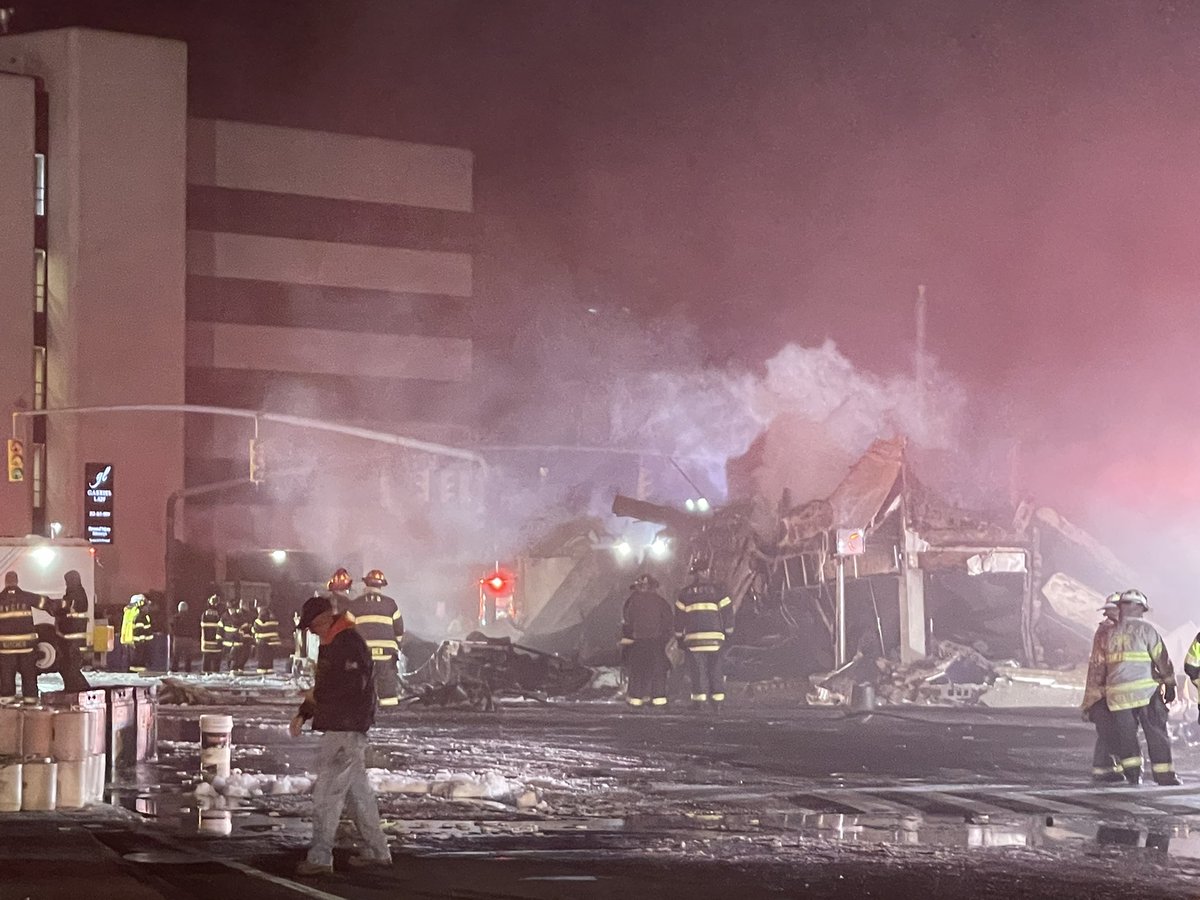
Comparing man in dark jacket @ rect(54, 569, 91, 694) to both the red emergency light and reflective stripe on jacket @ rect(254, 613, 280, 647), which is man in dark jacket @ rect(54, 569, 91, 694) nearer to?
reflective stripe on jacket @ rect(254, 613, 280, 647)

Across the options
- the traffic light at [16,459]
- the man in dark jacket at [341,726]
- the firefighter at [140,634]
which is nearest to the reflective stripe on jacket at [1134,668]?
the man in dark jacket at [341,726]

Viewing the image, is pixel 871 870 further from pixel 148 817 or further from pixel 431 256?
pixel 431 256

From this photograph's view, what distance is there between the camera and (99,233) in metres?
54.2

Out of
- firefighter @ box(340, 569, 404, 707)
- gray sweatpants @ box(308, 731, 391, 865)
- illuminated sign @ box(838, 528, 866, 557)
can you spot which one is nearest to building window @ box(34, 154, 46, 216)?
illuminated sign @ box(838, 528, 866, 557)

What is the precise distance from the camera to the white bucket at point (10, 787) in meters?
10.7

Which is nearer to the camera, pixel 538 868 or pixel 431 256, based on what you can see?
pixel 538 868

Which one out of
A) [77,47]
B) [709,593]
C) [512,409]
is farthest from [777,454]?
[77,47]

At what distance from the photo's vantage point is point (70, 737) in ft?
36.8

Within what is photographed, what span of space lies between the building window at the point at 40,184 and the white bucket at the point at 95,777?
4649 centimetres

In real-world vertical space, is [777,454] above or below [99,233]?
below

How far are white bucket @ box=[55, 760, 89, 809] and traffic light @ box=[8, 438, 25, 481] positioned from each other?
23.5 meters

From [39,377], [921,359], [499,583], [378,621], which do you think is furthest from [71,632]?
[39,377]

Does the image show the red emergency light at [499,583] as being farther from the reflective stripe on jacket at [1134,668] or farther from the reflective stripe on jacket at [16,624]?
the reflective stripe on jacket at [1134,668]

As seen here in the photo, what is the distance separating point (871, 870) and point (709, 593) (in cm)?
1206
